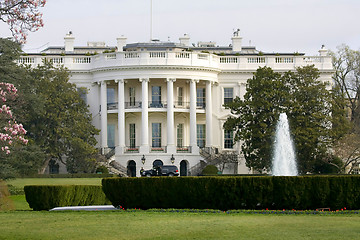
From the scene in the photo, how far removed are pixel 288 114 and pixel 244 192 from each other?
117 feet

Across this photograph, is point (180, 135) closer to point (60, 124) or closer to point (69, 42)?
point (60, 124)

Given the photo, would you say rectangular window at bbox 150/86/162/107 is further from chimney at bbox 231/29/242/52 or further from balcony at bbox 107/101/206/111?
chimney at bbox 231/29/242/52

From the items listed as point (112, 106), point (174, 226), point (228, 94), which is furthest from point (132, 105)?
point (174, 226)

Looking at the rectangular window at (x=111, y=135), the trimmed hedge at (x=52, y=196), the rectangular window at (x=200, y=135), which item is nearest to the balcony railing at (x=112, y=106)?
the rectangular window at (x=111, y=135)

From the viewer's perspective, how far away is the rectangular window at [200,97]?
78688 millimetres

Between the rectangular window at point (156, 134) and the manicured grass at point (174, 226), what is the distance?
4806 centimetres

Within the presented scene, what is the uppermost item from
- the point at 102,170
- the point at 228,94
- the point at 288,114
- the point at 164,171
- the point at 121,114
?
the point at 228,94

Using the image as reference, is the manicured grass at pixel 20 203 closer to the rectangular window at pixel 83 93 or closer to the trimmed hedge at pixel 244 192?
the trimmed hedge at pixel 244 192

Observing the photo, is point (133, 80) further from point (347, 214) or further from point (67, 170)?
point (347, 214)

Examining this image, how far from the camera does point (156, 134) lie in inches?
3041

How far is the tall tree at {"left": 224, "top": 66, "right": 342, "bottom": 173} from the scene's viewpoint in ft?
210

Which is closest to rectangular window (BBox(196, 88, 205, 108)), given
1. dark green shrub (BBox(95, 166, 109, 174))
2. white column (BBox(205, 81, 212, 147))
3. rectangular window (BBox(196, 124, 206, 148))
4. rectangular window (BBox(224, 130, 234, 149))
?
white column (BBox(205, 81, 212, 147))

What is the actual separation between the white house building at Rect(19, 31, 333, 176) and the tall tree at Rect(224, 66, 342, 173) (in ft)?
32.9

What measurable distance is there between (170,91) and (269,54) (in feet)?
40.3
